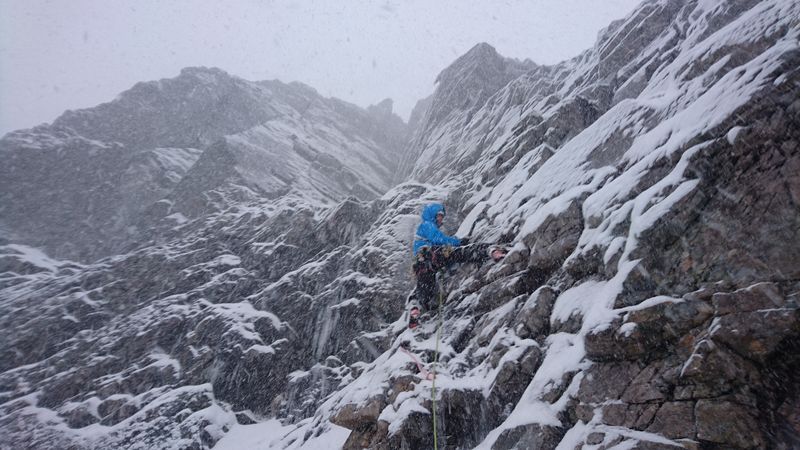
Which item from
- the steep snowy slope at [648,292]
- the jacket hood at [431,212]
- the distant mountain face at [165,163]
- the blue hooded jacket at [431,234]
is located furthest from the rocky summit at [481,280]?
the jacket hood at [431,212]

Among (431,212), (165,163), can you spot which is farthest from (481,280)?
(165,163)

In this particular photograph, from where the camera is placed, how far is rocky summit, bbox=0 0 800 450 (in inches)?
158

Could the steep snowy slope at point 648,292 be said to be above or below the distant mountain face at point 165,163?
below

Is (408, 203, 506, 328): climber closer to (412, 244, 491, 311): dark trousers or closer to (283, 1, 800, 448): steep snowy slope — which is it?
(412, 244, 491, 311): dark trousers

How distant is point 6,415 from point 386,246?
13661 millimetres

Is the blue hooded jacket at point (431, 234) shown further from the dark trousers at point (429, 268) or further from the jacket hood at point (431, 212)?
the dark trousers at point (429, 268)

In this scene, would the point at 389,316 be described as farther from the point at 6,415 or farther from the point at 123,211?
the point at 123,211

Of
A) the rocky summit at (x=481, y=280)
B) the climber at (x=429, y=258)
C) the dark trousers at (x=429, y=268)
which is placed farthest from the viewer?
the dark trousers at (x=429, y=268)

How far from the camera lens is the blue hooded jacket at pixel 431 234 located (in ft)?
30.7

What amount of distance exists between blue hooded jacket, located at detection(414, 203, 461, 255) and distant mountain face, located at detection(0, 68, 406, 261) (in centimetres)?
1691

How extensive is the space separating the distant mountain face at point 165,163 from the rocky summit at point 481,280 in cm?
30

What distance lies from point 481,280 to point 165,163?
3344cm

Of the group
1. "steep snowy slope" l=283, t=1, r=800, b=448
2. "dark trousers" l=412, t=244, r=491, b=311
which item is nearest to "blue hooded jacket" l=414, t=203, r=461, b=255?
"dark trousers" l=412, t=244, r=491, b=311

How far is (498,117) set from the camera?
20469 mm
